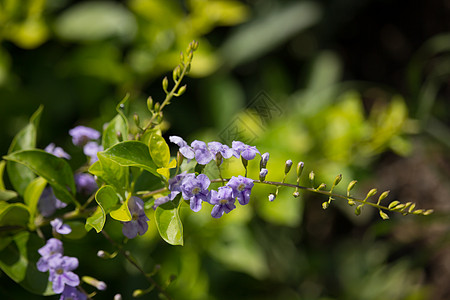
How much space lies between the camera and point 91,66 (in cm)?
197

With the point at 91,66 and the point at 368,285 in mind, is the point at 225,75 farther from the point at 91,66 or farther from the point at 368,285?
the point at 368,285

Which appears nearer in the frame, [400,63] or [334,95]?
[334,95]

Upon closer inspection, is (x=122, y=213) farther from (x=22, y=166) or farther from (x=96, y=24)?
(x=96, y=24)

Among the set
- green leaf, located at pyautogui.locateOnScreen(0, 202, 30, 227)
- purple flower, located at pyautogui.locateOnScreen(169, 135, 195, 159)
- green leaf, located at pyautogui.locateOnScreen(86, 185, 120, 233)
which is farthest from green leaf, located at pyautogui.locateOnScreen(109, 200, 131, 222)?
green leaf, located at pyautogui.locateOnScreen(0, 202, 30, 227)

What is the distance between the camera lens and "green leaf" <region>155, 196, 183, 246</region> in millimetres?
872

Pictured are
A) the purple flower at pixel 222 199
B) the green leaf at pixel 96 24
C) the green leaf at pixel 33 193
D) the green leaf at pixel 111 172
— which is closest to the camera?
the purple flower at pixel 222 199

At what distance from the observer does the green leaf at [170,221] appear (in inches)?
34.3

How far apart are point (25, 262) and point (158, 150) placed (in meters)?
0.41

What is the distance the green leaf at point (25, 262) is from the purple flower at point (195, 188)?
1.28 feet

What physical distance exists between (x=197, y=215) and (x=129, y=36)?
85 centimetres

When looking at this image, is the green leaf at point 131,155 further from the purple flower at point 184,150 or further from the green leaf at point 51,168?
the green leaf at point 51,168

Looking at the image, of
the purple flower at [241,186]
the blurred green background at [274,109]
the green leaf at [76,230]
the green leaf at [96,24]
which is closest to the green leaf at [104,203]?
the green leaf at [76,230]

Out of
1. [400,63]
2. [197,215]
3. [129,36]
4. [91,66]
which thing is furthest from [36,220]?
[400,63]

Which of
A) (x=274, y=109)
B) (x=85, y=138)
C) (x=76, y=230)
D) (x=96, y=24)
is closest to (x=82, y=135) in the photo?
(x=85, y=138)
